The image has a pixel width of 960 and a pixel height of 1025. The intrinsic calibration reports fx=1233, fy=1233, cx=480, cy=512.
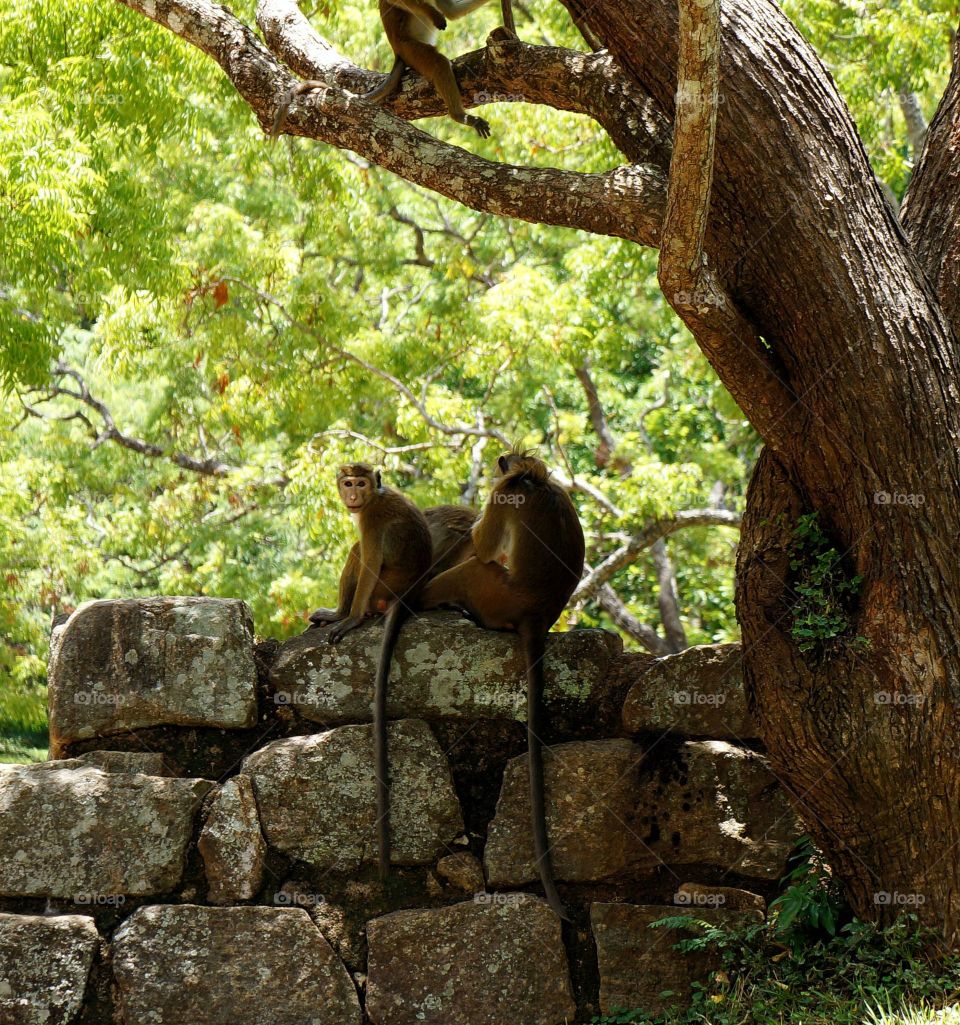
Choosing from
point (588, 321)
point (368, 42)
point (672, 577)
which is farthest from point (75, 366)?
point (672, 577)

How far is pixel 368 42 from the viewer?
1474 centimetres

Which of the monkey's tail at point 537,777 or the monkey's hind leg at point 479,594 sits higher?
the monkey's hind leg at point 479,594

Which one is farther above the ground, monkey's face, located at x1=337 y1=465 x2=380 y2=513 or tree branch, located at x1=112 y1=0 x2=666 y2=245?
tree branch, located at x1=112 y1=0 x2=666 y2=245

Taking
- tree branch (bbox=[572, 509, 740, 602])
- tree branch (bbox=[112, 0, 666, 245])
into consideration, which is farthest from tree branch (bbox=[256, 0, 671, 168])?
tree branch (bbox=[572, 509, 740, 602])

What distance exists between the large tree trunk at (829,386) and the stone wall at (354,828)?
0.61m

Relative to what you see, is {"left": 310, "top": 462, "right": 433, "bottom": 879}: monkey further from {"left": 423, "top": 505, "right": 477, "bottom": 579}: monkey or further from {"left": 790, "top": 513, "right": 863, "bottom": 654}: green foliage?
{"left": 790, "top": 513, "right": 863, "bottom": 654}: green foliage

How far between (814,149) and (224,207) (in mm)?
8924

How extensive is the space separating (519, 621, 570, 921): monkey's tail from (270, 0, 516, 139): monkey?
8.43 feet

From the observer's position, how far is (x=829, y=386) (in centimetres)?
443

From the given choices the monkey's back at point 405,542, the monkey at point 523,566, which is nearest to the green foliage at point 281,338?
the monkey's back at point 405,542

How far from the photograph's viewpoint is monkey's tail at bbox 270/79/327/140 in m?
5.38

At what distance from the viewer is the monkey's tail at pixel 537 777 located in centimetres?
477

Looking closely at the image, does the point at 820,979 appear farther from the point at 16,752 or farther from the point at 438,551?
the point at 16,752

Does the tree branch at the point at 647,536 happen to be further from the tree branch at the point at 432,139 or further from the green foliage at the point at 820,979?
the green foliage at the point at 820,979
